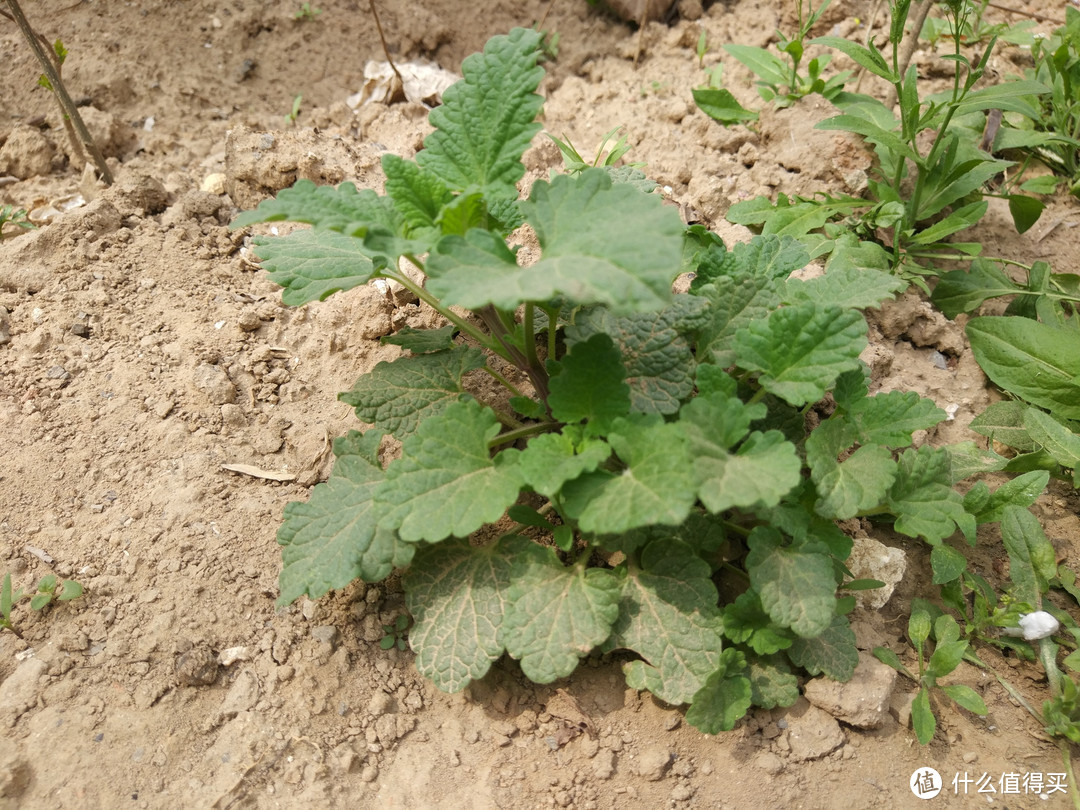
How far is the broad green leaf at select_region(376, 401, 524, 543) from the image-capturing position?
1.90 meters

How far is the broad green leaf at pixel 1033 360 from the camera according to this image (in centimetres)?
271

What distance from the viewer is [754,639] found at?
205 centimetres

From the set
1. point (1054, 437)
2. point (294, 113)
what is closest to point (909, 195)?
point (1054, 437)

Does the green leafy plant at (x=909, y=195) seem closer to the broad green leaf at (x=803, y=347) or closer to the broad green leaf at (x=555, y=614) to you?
the broad green leaf at (x=803, y=347)

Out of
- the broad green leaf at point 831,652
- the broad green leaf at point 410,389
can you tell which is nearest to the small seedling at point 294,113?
the broad green leaf at point 410,389

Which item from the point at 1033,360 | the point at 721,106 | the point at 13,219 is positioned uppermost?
the point at 13,219

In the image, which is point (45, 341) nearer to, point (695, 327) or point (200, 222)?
point (200, 222)

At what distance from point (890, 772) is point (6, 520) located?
8.73ft

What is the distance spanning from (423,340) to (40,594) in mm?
1314

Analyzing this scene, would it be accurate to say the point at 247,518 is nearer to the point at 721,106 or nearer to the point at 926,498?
the point at 926,498

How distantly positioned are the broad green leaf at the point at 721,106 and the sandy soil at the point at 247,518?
8 centimetres

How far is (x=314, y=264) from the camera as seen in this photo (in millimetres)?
2268

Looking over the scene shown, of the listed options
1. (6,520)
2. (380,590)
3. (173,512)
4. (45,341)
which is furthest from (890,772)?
(45,341)

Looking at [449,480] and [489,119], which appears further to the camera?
[489,119]
